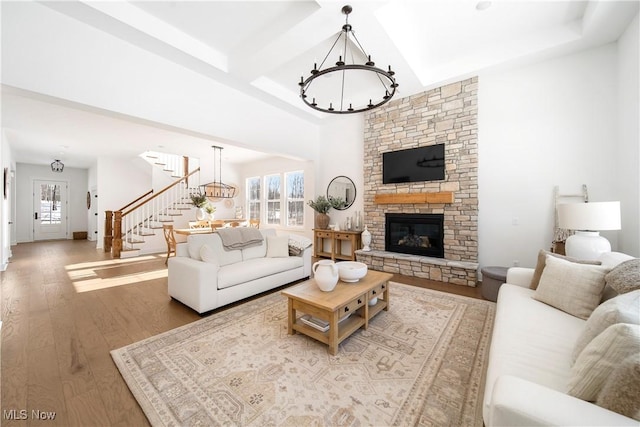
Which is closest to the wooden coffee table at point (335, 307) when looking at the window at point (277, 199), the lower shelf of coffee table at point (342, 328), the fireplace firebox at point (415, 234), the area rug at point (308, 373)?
the lower shelf of coffee table at point (342, 328)

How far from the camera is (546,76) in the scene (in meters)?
3.50

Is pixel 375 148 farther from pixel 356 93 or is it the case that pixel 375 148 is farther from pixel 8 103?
pixel 8 103

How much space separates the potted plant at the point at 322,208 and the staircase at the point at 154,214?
4.59 metres

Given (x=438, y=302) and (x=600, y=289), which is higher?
(x=600, y=289)

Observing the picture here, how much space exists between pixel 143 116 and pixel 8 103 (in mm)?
2811

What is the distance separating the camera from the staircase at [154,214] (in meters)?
6.39

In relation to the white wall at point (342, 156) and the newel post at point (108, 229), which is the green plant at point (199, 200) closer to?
the newel post at point (108, 229)

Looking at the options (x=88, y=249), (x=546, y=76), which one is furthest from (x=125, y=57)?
(x=88, y=249)

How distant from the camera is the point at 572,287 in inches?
72.4

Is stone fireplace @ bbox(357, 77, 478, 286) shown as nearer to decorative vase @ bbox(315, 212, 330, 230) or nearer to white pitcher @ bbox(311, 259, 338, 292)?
decorative vase @ bbox(315, 212, 330, 230)

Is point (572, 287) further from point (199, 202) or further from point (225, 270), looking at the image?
point (199, 202)

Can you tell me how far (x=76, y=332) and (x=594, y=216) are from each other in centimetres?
524

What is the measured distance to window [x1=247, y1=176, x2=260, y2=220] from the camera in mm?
8461

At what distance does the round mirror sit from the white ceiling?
2.12 m
